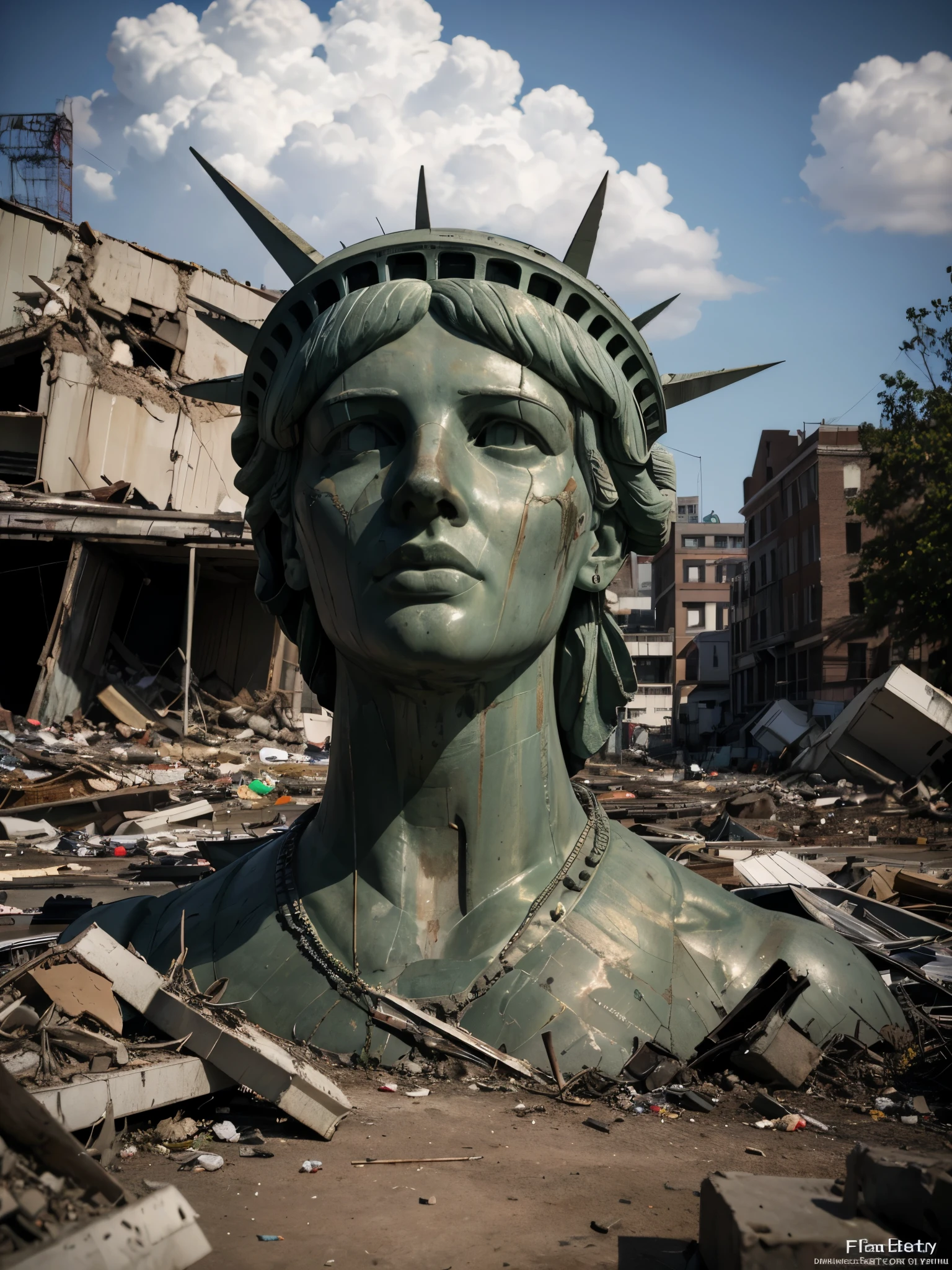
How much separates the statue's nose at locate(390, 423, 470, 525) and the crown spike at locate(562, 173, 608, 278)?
117 cm

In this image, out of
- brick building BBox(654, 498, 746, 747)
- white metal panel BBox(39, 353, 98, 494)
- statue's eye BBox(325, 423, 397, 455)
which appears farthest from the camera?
brick building BBox(654, 498, 746, 747)

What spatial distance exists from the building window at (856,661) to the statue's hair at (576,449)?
37.0 m

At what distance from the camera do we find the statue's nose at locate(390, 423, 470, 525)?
346 cm

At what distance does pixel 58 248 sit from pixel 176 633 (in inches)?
339

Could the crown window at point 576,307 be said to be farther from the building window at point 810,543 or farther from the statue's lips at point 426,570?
the building window at point 810,543

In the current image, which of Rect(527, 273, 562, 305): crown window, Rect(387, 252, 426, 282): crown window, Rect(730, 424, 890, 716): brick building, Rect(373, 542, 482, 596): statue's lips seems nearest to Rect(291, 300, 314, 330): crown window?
Rect(387, 252, 426, 282): crown window

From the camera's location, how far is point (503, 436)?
3.76 meters

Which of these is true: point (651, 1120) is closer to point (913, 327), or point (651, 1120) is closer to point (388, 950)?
point (388, 950)

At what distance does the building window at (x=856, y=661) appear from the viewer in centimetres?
3919

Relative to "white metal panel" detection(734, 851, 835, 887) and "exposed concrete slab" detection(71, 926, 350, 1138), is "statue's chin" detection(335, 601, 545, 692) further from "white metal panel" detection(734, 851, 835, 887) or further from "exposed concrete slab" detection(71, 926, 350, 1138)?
"white metal panel" detection(734, 851, 835, 887)

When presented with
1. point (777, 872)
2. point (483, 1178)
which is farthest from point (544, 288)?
point (777, 872)

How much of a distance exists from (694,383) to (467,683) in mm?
1665

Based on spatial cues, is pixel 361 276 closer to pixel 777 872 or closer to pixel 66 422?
pixel 777 872

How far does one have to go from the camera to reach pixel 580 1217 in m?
2.46
